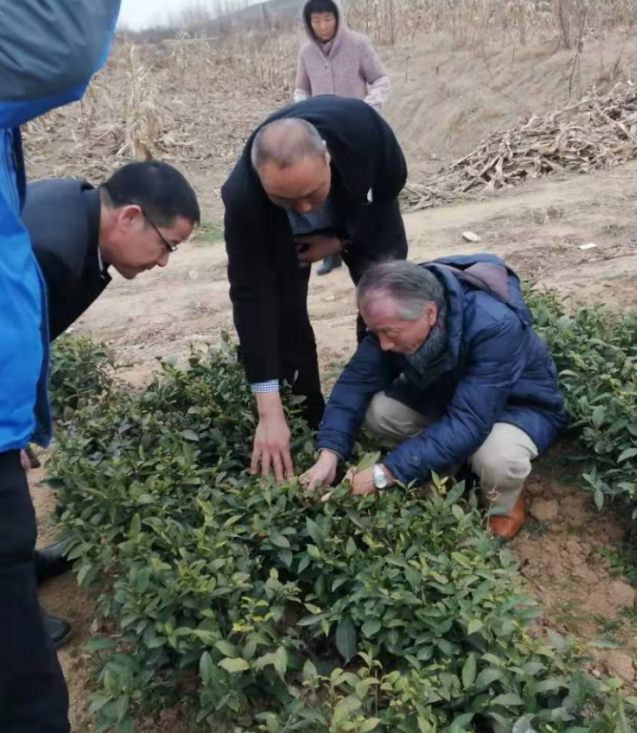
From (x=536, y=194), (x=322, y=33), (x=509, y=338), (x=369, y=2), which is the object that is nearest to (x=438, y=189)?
(x=536, y=194)

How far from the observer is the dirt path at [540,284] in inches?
104

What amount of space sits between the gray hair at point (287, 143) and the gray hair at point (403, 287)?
0.45 meters

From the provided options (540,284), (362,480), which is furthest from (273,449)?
(540,284)

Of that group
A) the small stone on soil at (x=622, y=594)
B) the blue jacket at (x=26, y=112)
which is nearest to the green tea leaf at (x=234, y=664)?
the blue jacket at (x=26, y=112)

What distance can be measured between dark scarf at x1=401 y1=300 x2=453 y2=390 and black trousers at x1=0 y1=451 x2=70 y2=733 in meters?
1.37

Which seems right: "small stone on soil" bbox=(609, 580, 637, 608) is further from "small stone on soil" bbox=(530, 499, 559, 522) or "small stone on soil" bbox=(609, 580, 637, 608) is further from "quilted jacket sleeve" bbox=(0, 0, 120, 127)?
"quilted jacket sleeve" bbox=(0, 0, 120, 127)

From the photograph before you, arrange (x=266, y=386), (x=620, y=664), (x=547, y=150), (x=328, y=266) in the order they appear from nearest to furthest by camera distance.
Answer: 1. (x=620, y=664)
2. (x=266, y=386)
3. (x=328, y=266)
4. (x=547, y=150)

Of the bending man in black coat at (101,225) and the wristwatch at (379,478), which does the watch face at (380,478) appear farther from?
the bending man in black coat at (101,225)

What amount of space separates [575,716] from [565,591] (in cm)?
93

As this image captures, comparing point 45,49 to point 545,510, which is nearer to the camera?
point 45,49

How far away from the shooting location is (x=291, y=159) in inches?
91.7

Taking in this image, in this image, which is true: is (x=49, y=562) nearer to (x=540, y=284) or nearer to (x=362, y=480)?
(x=362, y=480)

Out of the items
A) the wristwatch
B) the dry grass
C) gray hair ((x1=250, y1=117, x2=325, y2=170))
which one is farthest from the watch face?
the dry grass

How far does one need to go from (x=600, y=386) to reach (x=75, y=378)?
2.27m
